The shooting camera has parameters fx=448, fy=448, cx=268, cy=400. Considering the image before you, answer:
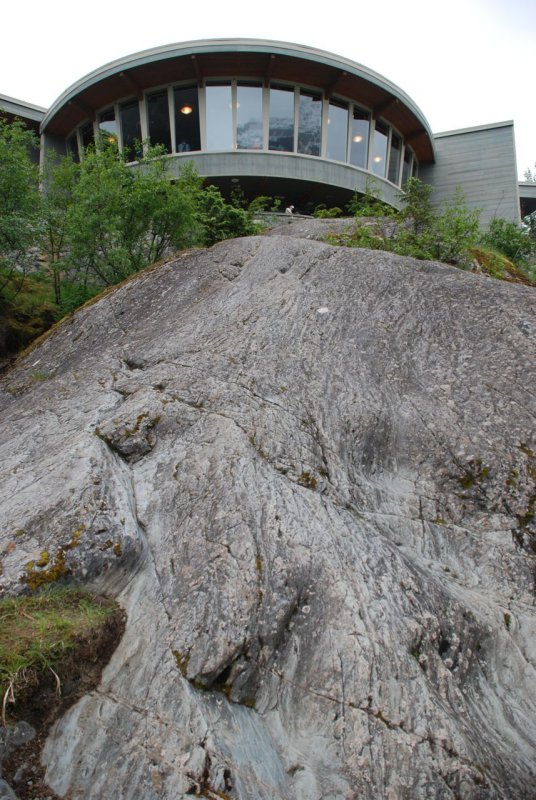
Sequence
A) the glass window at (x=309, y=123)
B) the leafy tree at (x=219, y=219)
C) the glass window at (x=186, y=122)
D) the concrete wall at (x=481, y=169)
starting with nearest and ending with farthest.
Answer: the leafy tree at (x=219, y=219), the glass window at (x=186, y=122), the glass window at (x=309, y=123), the concrete wall at (x=481, y=169)

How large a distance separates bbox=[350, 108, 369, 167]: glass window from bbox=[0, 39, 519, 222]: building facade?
6cm

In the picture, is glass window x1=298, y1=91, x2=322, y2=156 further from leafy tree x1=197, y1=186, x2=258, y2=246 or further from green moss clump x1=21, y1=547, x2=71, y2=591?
green moss clump x1=21, y1=547, x2=71, y2=591

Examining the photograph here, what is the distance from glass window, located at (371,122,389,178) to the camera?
28.8m

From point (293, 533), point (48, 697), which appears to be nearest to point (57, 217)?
point (293, 533)

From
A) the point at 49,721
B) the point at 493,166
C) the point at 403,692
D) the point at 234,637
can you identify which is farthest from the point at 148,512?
the point at 493,166

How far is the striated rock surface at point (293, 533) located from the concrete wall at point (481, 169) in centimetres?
2764

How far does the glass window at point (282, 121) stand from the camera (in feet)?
86.3

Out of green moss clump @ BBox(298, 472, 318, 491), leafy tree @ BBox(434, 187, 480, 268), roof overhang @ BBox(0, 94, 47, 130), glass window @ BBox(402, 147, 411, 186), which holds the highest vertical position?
roof overhang @ BBox(0, 94, 47, 130)

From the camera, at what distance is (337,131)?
1085 inches

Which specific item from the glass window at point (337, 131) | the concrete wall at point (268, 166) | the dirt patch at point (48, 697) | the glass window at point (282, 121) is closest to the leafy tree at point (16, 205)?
the dirt patch at point (48, 697)

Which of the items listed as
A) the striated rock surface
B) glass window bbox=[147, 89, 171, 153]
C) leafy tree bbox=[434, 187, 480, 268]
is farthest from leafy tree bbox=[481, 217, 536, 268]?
glass window bbox=[147, 89, 171, 153]

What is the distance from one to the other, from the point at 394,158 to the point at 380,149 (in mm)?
1823

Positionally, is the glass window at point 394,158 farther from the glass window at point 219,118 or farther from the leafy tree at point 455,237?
the leafy tree at point 455,237

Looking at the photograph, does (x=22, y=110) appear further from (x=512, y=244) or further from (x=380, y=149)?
(x=512, y=244)
